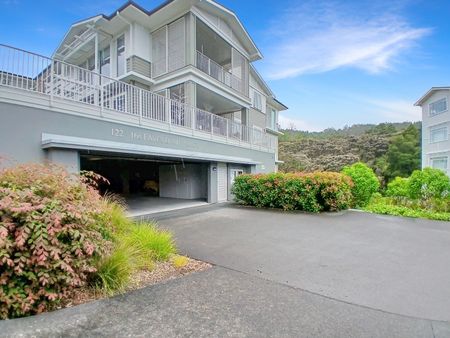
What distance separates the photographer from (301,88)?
22.5m

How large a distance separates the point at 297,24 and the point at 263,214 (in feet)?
29.1

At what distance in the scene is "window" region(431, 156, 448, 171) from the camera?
87.0 feet

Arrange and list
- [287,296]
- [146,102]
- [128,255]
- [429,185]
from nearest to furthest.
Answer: [287,296]
[128,255]
[146,102]
[429,185]

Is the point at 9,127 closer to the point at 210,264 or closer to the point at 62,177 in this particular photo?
the point at 62,177

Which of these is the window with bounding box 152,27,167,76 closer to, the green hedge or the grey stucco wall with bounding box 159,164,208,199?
the grey stucco wall with bounding box 159,164,208,199

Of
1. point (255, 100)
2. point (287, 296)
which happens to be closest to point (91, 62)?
point (255, 100)

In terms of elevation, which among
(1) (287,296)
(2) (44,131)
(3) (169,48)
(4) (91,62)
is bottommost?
(1) (287,296)

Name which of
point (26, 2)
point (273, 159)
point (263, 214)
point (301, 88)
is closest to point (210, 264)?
point (263, 214)

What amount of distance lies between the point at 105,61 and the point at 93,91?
9111 millimetres

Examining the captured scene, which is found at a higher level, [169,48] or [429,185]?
[169,48]

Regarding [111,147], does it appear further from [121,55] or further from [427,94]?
[427,94]

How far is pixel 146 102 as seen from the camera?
1048cm

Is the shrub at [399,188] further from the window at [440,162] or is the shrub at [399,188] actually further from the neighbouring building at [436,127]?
the window at [440,162]

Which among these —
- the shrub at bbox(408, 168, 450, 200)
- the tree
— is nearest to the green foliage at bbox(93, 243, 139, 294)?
the shrub at bbox(408, 168, 450, 200)
